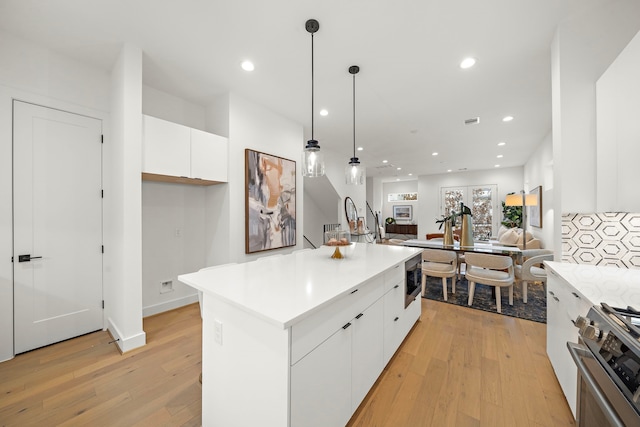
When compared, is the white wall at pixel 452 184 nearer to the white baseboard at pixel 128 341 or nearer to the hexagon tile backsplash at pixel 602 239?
the hexagon tile backsplash at pixel 602 239

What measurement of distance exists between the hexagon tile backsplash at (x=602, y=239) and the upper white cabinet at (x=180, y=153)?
11.4 feet

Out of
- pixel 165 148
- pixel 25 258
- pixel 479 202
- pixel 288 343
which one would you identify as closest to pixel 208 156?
pixel 165 148

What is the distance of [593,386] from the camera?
3.01 ft

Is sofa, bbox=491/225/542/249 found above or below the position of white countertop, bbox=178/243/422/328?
below

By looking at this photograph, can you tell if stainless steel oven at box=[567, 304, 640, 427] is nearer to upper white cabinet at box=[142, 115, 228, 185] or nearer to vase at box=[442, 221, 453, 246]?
vase at box=[442, 221, 453, 246]

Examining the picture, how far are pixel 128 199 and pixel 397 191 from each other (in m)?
11.0

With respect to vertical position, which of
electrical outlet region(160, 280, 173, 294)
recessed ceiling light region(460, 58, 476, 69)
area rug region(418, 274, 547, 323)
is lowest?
area rug region(418, 274, 547, 323)

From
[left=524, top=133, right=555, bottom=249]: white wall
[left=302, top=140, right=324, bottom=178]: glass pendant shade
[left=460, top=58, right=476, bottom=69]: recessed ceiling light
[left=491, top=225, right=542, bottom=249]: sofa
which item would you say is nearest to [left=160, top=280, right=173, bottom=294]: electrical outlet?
[left=302, top=140, right=324, bottom=178]: glass pendant shade

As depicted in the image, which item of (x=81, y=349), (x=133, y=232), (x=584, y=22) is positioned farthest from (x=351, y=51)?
(x=81, y=349)

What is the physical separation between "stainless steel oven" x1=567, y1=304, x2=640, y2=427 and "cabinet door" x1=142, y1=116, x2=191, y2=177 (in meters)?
3.32

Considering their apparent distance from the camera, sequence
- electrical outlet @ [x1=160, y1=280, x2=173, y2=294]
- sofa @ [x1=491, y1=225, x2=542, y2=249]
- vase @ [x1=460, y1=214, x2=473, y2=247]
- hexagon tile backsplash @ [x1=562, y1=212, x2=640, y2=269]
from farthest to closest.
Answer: sofa @ [x1=491, y1=225, x2=542, y2=249] → vase @ [x1=460, y1=214, x2=473, y2=247] → electrical outlet @ [x1=160, y1=280, x2=173, y2=294] → hexagon tile backsplash @ [x1=562, y1=212, x2=640, y2=269]

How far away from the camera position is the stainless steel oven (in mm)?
737

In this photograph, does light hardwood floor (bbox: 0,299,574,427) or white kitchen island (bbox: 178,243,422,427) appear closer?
white kitchen island (bbox: 178,243,422,427)

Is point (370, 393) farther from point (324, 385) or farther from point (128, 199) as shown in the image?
point (128, 199)
